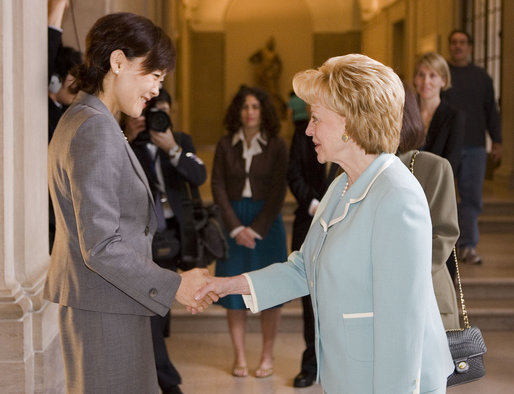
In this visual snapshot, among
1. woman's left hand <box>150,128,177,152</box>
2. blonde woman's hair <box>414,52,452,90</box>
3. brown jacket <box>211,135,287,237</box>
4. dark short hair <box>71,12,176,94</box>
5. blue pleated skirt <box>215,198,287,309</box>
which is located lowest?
blue pleated skirt <box>215,198,287,309</box>

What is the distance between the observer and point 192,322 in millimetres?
6590

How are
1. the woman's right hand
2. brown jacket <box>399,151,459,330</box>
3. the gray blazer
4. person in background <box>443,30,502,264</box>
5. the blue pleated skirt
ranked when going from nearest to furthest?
1. the gray blazer
2. brown jacket <box>399,151,459,330</box>
3. the woman's right hand
4. the blue pleated skirt
5. person in background <box>443,30,502,264</box>

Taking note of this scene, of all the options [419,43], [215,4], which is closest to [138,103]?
[419,43]

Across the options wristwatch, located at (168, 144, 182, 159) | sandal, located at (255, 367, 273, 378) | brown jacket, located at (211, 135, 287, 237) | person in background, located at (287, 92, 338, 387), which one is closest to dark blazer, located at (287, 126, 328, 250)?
person in background, located at (287, 92, 338, 387)

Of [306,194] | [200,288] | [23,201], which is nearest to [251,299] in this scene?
[200,288]

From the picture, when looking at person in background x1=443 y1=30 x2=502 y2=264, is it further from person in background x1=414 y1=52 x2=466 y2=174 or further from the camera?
the camera

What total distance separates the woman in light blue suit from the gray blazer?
55 centimetres

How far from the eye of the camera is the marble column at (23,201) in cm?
360

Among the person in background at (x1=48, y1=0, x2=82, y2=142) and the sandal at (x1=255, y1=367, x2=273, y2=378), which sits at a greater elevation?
the person in background at (x1=48, y1=0, x2=82, y2=142)

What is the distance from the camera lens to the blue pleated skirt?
17.9 feet

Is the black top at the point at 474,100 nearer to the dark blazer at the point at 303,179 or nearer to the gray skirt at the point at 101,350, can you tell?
the dark blazer at the point at 303,179

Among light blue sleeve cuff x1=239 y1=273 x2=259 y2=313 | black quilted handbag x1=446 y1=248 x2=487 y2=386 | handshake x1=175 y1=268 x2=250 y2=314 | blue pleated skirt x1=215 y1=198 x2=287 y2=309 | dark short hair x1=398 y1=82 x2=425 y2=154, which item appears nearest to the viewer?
light blue sleeve cuff x1=239 y1=273 x2=259 y2=313

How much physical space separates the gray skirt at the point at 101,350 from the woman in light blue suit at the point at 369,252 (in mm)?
645

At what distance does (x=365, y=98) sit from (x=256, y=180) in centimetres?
322
